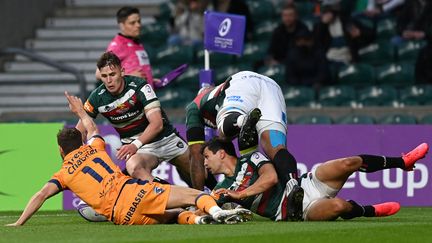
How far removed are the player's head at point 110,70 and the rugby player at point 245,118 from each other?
0.92m

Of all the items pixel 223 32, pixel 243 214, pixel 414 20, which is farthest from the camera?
pixel 414 20

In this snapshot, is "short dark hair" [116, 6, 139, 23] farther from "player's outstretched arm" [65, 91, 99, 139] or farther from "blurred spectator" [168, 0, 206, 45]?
"blurred spectator" [168, 0, 206, 45]

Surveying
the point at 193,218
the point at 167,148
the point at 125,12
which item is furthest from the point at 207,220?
the point at 125,12

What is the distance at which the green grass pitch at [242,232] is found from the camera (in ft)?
32.0

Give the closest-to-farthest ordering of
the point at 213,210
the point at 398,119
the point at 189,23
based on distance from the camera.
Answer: the point at 213,210 < the point at 398,119 < the point at 189,23

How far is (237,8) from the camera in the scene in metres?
19.6

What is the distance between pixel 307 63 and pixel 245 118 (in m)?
7.04

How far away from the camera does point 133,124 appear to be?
12.9m

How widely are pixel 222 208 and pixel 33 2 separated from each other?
11.2 m

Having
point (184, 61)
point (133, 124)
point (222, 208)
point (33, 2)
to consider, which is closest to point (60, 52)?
point (33, 2)

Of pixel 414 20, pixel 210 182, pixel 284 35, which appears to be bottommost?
pixel 210 182

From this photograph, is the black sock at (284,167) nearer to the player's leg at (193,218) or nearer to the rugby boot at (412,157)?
the player's leg at (193,218)

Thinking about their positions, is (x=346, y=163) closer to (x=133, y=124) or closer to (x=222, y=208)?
(x=222, y=208)

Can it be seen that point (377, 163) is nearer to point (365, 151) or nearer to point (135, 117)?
point (135, 117)
